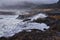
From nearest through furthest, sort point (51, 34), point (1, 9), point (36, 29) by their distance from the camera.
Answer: point (51, 34), point (36, 29), point (1, 9)

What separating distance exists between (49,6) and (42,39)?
18.1 feet

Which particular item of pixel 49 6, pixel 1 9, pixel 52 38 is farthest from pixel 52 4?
pixel 52 38

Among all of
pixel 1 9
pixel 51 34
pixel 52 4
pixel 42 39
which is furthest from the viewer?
pixel 52 4

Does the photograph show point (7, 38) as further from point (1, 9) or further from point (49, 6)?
point (49, 6)

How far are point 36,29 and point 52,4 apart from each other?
527cm

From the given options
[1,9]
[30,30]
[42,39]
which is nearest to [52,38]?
[42,39]

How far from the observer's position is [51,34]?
3.15 m

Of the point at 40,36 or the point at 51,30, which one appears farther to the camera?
the point at 51,30

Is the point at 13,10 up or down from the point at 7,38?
down

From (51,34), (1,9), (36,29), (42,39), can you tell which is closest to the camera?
(42,39)

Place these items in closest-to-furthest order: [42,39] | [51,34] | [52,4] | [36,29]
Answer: [42,39] → [51,34] → [36,29] → [52,4]

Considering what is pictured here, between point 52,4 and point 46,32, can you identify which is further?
point 52,4

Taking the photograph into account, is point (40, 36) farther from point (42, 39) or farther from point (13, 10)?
point (13, 10)

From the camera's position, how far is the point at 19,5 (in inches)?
325
